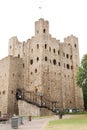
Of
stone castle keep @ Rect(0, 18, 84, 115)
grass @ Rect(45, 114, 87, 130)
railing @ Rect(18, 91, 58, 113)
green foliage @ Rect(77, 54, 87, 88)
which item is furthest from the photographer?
stone castle keep @ Rect(0, 18, 84, 115)

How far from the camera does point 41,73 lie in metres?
60.8

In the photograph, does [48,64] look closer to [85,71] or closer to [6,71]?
[6,71]

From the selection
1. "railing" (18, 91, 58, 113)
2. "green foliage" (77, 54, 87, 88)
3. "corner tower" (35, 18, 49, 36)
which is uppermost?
"corner tower" (35, 18, 49, 36)

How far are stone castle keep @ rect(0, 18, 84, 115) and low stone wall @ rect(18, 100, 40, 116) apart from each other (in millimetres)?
309

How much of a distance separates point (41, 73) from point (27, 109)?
969 cm

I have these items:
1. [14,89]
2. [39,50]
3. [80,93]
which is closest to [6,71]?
[14,89]

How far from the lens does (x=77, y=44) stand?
72.2 m

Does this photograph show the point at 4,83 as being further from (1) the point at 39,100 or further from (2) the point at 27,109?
(2) the point at 27,109

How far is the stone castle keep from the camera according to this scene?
6097 centimetres

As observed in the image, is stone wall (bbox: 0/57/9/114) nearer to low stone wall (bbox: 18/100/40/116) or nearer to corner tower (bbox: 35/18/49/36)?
low stone wall (bbox: 18/100/40/116)

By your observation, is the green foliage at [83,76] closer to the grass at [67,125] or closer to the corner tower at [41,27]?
the corner tower at [41,27]

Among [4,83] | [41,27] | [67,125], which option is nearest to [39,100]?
[4,83]

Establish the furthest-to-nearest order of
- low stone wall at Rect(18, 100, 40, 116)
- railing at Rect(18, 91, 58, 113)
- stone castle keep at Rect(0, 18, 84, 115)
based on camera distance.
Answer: stone castle keep at Rect(0, 18, 84, 115) → railing at Rect(18, 91, 58, 113) → low stone wall at Rect(18, 100, 40, 116)

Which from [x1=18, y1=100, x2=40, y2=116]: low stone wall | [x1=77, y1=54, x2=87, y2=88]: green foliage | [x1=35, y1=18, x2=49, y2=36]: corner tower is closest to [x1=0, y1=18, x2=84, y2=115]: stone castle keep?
[x1=35, y1=18, x2=49, y2=36]: corner tower
